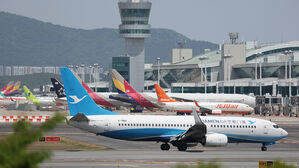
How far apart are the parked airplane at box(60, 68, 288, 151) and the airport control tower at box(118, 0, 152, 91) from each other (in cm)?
14016

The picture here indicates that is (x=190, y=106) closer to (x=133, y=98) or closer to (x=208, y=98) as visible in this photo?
(x=133, y=98)

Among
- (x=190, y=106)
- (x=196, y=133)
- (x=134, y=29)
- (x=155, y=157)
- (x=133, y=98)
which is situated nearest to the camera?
(x=155, y=157)

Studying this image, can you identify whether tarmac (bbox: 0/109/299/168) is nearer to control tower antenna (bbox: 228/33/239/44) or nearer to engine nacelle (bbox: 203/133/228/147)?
engine nacelle (bbox: 203/133/228/147)

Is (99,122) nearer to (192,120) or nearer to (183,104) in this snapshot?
(192,120)

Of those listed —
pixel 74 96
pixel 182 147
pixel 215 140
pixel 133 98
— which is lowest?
pixel 182 147

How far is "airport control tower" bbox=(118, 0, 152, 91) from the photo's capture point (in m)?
179

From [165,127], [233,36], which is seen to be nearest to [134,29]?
[233,36]

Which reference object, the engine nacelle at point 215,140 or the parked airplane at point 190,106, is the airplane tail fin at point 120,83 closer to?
the parked airplane at point 190,106

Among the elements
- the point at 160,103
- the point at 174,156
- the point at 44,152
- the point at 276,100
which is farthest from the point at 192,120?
the point at 276,100

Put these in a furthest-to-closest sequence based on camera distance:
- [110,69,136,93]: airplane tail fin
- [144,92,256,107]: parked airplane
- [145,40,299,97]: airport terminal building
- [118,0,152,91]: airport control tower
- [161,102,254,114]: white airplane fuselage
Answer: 1. [118,0,152,91]: airport control tower
2. [145,40,299,97]: airport terminal building
3. [144,92,256,107]: parked airplane
4. [110,69,136,93]: airplane tail fin
5. [161,102,254,114]: white airplane fuselage

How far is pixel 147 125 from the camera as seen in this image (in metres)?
38.1

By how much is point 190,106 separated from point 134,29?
3501 inches

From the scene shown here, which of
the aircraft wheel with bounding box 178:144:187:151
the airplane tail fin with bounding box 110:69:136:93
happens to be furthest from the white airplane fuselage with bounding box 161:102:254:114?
the aircraft wheel with bounding box 178:144:187:151

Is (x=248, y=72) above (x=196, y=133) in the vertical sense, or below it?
above
